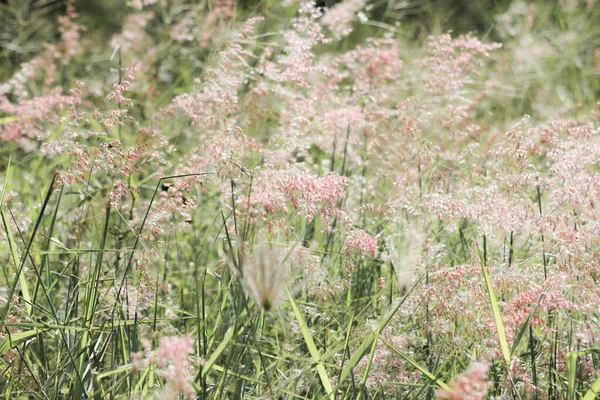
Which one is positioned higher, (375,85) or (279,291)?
(375,85)

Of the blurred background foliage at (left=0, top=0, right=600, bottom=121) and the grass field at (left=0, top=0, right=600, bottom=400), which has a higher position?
the blurred background foliage at (left=0, top=0, right=600, bottom=121)

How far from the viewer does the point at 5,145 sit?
12.0ft

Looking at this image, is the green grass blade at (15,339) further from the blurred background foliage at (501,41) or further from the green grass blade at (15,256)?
the blurred background foliage at (501,41)

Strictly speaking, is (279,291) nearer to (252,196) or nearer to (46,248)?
(252,196)

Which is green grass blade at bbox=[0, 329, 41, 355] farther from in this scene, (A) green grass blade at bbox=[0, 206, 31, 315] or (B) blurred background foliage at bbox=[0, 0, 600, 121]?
(B) blurred background foliage at bbox=[0, 0, 600, 121]

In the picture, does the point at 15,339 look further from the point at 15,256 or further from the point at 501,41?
the point at 501,41

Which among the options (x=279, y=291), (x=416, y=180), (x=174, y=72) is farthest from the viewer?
(x=174, y=72)

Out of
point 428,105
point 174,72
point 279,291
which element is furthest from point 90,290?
point 174,72

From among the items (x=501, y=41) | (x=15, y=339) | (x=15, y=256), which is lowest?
(x=15, y=339)

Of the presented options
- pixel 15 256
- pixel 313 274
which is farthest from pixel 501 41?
pixel 15 256

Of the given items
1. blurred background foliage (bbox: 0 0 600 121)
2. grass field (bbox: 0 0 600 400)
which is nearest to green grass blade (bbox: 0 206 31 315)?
grass field (bbox: 0 0 600 400)

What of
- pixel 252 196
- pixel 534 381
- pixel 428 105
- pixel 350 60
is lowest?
pixel 534 381

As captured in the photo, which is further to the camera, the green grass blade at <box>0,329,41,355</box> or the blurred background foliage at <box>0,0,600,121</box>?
the blurred background foliage at <box>0,0,600,121</box>

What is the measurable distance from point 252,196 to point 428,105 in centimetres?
98
